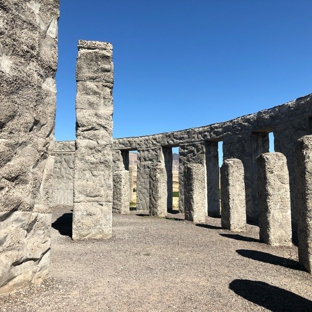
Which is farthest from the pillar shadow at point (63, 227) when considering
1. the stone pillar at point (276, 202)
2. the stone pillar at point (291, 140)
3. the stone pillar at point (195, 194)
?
the stone pillar at point (291, 140)

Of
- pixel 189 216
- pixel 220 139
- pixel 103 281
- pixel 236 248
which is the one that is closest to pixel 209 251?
pixel 236 248

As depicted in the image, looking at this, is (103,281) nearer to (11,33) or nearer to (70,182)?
(11,33)

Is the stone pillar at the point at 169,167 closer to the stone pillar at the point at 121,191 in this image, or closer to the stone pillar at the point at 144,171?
the stone pillar at the point at 144,171

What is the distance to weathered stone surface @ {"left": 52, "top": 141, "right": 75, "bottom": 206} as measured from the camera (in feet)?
49.7

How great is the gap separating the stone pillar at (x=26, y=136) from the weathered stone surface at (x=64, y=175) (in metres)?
12.5

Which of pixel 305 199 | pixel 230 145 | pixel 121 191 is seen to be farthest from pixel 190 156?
pixel 305 199

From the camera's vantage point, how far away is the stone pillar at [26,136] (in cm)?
258

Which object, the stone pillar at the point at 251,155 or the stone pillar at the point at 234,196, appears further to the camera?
the stone pillar at the point at 251,155

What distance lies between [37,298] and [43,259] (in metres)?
0.37

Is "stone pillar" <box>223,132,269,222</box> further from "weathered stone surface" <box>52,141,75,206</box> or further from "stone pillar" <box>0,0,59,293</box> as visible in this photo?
"stone pillar" <box>0,0,59,293</box>

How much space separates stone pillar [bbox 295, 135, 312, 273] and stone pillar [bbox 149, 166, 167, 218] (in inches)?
248

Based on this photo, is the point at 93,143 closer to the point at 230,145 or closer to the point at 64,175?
the point at 230,145

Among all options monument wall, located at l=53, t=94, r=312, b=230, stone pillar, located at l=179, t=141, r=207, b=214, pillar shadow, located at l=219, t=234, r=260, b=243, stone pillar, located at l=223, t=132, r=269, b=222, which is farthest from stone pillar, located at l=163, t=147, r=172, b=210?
pillar shadow, located at l=219, t=234, r=260, b=243

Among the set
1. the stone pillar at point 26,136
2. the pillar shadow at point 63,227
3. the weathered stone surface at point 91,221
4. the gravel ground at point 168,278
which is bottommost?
the gravel ground at point 168,278
